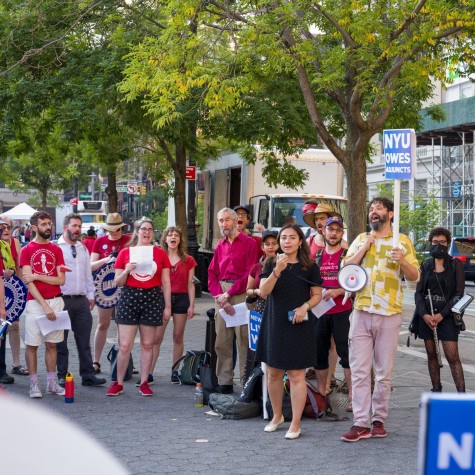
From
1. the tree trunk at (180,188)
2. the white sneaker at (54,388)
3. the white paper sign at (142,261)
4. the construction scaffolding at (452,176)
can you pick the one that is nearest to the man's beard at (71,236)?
the white paper sign at (142,261)

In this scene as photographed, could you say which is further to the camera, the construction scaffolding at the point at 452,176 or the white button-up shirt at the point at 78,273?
the construction scaffolding at the point at 452,176

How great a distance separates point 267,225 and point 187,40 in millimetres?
9474

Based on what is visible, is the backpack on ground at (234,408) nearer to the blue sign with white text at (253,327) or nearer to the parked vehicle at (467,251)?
the blue sign with white text at (253,327)

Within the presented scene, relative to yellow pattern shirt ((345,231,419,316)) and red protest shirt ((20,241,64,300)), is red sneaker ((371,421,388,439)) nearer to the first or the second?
yellow pattern shirt ((345,231,419,316))

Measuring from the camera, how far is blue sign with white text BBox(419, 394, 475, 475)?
2424 mm

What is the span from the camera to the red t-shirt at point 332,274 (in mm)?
10047

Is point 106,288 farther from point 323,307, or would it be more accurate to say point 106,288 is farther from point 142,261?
point 323,307

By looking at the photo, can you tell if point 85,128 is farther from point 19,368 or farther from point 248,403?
point 248,403

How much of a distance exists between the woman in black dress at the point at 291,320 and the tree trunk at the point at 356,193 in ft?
12.3

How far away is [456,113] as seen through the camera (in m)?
46.7

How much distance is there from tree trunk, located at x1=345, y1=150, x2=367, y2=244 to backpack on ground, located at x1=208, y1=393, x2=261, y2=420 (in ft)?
11.4

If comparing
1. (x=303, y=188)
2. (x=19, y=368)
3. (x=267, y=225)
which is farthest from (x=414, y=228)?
(x=19, y=368)

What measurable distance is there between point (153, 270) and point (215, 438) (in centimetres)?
271

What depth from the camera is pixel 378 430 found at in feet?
28.8
